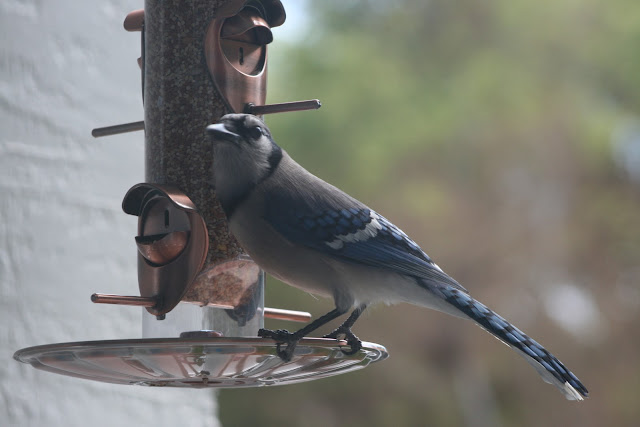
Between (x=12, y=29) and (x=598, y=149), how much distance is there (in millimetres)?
6411

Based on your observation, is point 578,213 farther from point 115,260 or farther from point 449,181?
point 115,260

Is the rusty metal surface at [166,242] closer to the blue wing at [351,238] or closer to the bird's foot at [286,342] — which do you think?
the blue wing at [351,238]

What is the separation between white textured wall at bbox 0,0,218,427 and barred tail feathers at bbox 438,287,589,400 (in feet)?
4.10

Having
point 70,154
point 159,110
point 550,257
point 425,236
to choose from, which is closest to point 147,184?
point 159,110

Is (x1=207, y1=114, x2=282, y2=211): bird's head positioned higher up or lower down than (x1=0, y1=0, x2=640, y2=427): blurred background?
lower down

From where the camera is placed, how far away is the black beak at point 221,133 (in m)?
2.08

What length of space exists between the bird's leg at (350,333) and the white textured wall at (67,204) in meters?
0.96

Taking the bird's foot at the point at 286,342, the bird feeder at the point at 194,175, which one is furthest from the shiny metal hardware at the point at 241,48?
the bird's foot at the point at 286,342

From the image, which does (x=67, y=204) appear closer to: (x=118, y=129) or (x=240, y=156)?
(x=118, y=129)

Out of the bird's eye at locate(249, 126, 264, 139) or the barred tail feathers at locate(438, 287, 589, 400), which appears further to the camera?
the bird's eye at locate(249, 126, 264, 139)

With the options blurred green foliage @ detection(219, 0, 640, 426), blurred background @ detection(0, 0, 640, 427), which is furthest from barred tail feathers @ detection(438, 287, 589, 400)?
blurred green foliage @ detection(219, 0, 640, 426)

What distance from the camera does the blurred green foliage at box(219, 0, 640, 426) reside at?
7.66 metres

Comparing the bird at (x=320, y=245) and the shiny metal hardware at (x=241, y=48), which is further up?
the shiny metal hardware at (x=241, y=48)

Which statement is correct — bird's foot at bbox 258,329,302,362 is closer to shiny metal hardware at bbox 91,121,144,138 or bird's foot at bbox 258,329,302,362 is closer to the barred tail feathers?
the barred tail feathers
